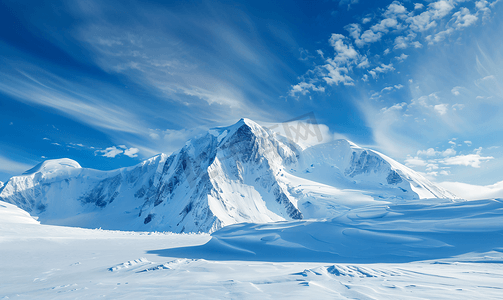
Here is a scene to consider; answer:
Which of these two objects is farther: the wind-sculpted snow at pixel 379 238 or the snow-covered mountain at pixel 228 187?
the snow-covered mountain at pixel 228 187

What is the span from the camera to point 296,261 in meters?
10.8

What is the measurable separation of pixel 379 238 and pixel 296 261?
430 cm

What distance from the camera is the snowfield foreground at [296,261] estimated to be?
20.6ft

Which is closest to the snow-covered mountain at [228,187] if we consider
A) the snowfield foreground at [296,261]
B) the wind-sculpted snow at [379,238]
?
the snowfield foreground at [296,261]

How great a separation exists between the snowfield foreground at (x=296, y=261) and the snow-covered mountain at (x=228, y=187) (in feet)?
268

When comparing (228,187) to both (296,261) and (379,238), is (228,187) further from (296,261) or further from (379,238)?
(296,261)

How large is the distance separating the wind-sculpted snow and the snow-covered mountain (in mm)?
81725

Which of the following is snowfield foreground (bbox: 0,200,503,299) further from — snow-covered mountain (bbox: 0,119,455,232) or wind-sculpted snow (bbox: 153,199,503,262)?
snow-covered mountain (bbox: 0,119,455,232)

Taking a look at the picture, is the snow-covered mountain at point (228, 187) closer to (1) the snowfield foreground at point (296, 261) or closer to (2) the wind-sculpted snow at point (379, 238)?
(1) the snowfield foreground at point (296, 261)

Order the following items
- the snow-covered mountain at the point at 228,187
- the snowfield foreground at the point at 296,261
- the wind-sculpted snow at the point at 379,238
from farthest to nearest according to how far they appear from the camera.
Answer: the snow-covered mountain at the point at 228,187 → the wind-sculpted snow at the point at 379,238 → the snowfield foreground at the point at 296,261

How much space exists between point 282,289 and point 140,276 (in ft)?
14.9

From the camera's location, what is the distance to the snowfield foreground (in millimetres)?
6273

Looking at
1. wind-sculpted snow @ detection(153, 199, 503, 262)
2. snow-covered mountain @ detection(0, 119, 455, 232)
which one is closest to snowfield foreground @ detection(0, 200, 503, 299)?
wind-sculpted snow @ detection(153, 199, 503, 262)

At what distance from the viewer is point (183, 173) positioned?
14050 centimetres
